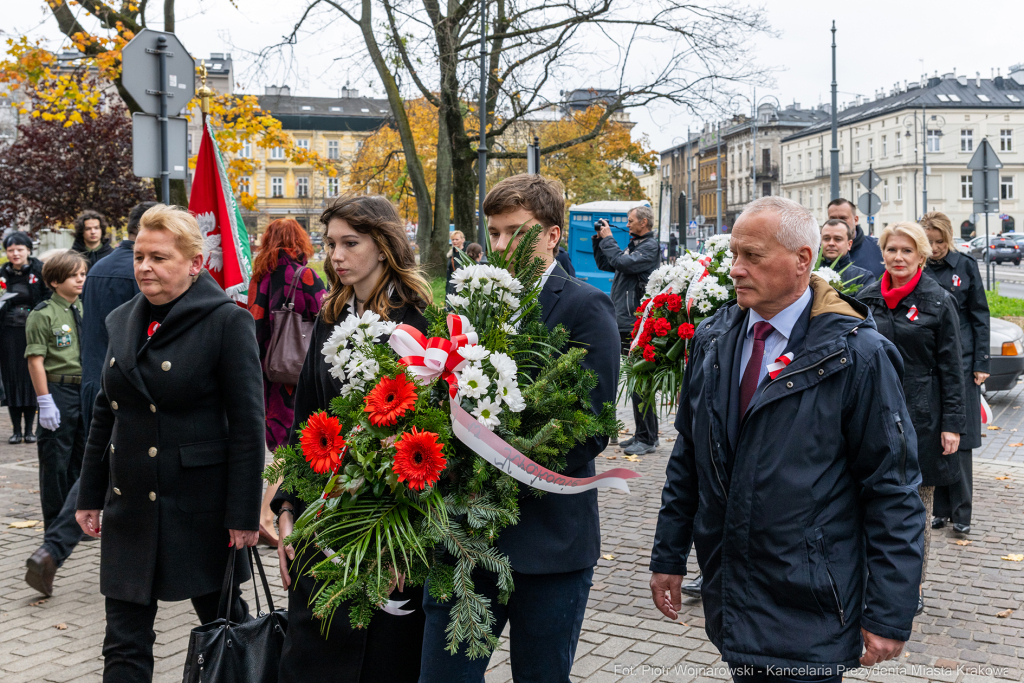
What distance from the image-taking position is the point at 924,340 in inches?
205

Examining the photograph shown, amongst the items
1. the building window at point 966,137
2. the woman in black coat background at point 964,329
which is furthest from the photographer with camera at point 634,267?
the building window at point 966,137

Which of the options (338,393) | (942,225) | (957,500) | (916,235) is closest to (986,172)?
(942,225)

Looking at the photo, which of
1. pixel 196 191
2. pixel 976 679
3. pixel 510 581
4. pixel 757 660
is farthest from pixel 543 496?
pixel 196 191

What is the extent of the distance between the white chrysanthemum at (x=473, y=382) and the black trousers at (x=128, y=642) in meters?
1.61

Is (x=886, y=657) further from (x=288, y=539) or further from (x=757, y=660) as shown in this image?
(x=288, y=539)

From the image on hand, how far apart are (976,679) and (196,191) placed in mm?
5563

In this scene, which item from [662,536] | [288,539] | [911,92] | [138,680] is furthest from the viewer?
[911,92]

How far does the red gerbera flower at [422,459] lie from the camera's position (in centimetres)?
239

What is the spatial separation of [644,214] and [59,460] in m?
5.87

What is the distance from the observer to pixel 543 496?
8.91 ft

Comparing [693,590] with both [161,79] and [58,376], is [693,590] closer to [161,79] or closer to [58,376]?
[58,376]

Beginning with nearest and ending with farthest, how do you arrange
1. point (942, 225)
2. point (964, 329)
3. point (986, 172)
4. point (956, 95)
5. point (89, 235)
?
1. point (964, 329)
2. point (942, 225)
3. point (89, 235)
4. point (986, 172)
5. point (956, 95)

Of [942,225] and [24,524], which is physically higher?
[942,225]

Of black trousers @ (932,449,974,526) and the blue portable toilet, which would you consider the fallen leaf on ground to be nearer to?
black trousers @ (932,449,974,526)
